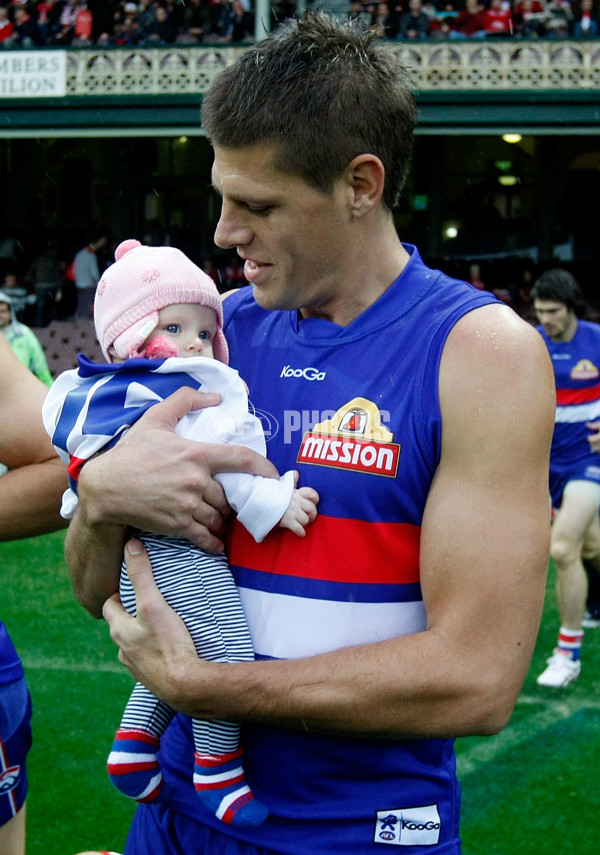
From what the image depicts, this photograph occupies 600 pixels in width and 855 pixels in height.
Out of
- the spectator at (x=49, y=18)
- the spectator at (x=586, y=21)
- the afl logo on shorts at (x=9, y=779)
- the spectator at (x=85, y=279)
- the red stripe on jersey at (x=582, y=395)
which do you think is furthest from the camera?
the spectator at (x=49, y=18)

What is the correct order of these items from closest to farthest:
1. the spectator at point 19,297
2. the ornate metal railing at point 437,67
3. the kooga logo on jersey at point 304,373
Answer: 1. the kooga logo on jersey at point 304,373
2. the spectator at point 19,297
3. the ornate metal railing at point 437,67

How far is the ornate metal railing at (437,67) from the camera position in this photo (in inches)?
723

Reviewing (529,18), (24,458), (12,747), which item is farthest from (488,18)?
(12,747)

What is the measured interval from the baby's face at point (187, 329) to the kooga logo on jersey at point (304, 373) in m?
0.21

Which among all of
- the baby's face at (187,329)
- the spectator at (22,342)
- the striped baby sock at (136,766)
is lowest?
the spectator at (22,342)

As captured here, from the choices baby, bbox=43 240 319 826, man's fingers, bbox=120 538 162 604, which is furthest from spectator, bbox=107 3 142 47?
man's fingers, bbox=120 538 162 604

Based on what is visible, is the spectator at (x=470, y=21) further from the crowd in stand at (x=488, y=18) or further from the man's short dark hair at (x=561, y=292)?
the man's short dark hair at (x=561, y=292)

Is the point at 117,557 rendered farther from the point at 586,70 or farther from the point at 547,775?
the point at 586,70

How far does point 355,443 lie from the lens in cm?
180

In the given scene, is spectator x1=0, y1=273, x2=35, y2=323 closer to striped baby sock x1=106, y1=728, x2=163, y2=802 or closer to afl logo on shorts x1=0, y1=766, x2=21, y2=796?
afl logo on shorts x1=0, y1=766, x2=21, y2=796

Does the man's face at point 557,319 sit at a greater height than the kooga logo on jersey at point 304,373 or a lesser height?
lesser

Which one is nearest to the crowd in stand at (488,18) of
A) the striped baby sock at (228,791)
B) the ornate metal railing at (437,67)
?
the ornate metal railing at (437,67)

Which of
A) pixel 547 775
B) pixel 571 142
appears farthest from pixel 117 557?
pixel 571 142

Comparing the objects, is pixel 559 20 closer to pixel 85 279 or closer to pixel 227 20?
pixel 227 20
